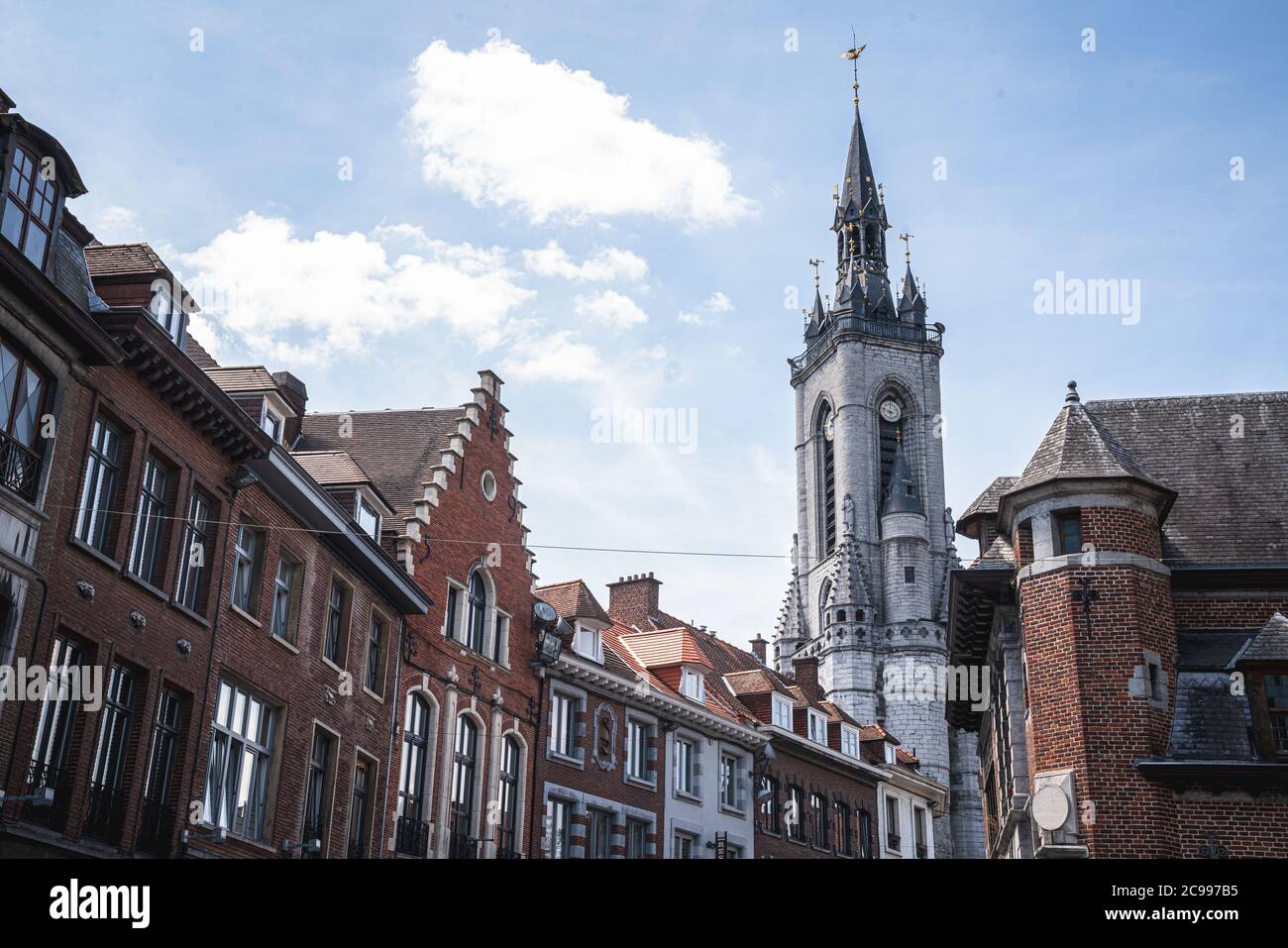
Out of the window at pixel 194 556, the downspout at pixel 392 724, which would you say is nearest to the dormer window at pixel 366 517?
the downspout at pixel 392 724

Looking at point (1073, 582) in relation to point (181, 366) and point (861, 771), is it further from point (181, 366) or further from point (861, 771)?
point (861, 771)

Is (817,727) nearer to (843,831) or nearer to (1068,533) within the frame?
(843,831)

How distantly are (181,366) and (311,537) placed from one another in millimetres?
5321

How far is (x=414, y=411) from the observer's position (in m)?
33.9

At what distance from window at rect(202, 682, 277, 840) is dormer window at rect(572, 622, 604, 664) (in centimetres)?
1194

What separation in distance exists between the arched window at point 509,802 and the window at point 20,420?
1583cm

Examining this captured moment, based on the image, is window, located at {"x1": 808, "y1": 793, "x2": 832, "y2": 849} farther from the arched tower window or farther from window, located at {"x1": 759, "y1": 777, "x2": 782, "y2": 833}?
the arched tower window

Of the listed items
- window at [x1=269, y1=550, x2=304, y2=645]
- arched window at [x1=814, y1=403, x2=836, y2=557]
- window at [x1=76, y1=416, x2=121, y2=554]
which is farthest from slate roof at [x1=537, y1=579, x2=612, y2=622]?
arched window at [x1=814, y1=403, x2=836, y2=557]

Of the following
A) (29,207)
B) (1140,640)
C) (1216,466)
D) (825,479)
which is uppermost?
(825,479)

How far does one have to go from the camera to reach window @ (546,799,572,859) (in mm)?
33062

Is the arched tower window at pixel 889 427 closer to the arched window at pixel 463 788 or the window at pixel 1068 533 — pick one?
the arched window at pixel 463 788

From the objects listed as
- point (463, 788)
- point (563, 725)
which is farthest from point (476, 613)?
point (563, 725)

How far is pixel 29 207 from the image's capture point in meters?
18.0

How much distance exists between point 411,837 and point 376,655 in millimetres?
3454
